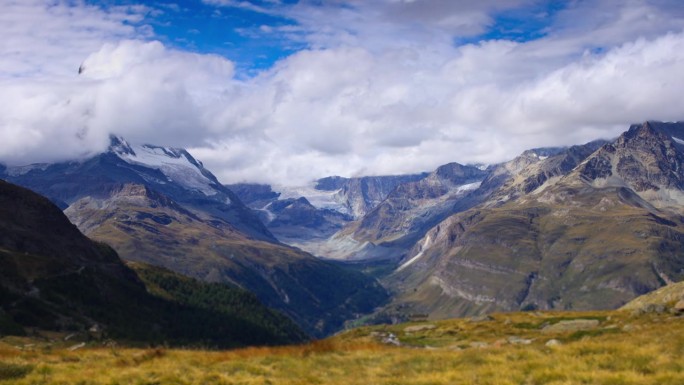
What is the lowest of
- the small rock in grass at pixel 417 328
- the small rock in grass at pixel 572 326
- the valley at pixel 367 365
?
the small rock in grass at pixel 417 328

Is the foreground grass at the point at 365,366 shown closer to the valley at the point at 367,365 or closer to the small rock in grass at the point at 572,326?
the valley at the point at 367,365

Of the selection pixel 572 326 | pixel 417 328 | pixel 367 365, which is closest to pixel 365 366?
pixel 367 365

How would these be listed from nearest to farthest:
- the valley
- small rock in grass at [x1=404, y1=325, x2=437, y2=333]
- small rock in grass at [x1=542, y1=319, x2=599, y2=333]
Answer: the valley, small rock in grass at [x1=542, y1=319, x2=599, y2=333], small rock in grass at [x1=404, y1=325, x2=437, y2=333]

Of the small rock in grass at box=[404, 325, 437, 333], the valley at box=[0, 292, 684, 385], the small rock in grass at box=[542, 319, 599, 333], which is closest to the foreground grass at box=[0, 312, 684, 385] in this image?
the valley at box=[0, 292, 684, 385]

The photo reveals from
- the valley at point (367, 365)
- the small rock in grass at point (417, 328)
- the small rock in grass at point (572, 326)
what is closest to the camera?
the valley at point (367, 365)

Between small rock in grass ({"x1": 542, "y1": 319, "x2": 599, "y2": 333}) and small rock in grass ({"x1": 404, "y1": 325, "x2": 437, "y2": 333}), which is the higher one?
small rock in grass ({"x1": 542, "y1": 319, "x2": 599, "y2": 333})

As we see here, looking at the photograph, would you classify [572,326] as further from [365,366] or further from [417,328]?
[365,366]

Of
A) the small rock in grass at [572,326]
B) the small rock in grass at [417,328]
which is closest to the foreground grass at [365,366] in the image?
the small rock in grass at [572,326]

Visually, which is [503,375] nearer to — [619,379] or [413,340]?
[619,379]

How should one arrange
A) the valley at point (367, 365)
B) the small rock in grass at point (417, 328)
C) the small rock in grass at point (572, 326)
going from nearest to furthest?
1. the valley at point (367, 365)
2. the small rock in grass at point (572, 326)
3. the small rock in grass at point (417, 328)

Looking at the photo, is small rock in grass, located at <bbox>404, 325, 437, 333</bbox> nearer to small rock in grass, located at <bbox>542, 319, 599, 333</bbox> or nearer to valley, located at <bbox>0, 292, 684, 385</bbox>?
small rock in grass, located at <bbox>542, 319, 599, 333</bbox>

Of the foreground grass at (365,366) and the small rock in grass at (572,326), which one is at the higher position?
the foreground grass at (365,366)

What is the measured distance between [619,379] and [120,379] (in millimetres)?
21878

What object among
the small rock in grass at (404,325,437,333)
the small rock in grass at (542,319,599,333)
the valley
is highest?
the valley
